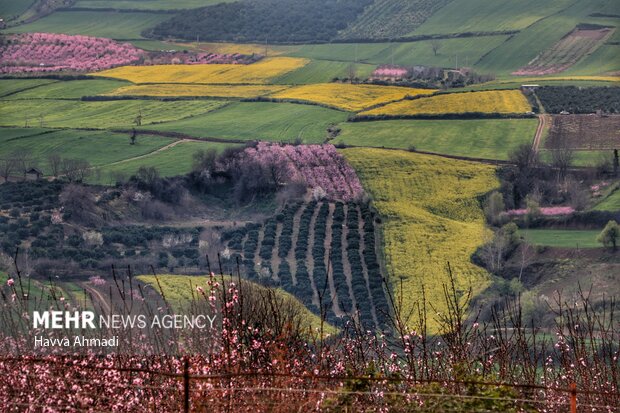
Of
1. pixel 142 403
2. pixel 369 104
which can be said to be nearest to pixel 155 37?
pixel 369 104

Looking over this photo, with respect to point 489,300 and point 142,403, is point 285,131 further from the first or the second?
point 142,403

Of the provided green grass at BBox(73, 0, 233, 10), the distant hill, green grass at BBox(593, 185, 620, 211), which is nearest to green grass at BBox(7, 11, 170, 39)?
green grass at BBox(73, 0, 233, 10)

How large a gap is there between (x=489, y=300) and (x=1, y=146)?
29.7 m

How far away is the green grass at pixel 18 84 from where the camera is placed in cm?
7081

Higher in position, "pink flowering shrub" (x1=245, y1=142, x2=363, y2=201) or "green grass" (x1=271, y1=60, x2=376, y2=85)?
"green grass" (x1=271, y1=60, x2=376, y2=85)

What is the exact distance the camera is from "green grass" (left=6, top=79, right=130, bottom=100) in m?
69.8

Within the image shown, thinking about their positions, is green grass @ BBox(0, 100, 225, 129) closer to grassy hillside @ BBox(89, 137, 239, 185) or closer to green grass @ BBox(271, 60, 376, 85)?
grassy hillside @ BBox(89, 137, 239, 185)

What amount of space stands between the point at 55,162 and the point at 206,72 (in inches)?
867

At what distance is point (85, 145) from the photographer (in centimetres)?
5962

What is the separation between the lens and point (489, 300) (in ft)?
128

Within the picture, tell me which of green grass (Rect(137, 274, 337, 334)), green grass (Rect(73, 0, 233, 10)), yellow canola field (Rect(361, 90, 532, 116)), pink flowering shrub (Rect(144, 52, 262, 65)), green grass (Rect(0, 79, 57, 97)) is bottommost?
green grass (Rect(137, 274, 337, 334))

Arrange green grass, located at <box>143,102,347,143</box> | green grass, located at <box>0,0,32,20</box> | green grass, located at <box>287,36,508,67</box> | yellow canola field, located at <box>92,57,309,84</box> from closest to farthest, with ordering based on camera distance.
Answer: green grass, located at <box>143,102,347,143</box>, yellow canola field, located at <box>92,57,309,84</box>, green grass, located at <box>287,36,508,67</box>, green grass, located at <box>0,0,32,20</box>

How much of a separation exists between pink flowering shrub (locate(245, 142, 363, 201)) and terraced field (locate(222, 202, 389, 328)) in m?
2.24

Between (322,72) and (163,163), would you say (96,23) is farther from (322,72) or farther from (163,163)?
(163,163)
